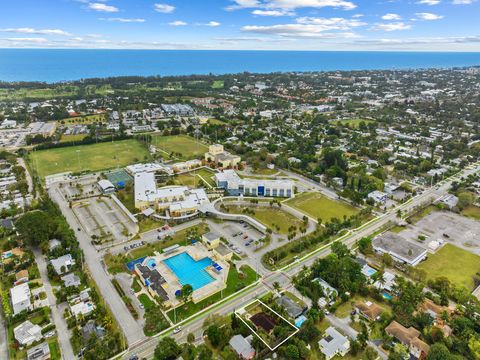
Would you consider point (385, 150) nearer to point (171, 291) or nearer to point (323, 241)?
point (323, 241)

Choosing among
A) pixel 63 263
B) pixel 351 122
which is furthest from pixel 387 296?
pixel 351 122

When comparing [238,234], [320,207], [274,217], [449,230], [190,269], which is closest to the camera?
[190,269]

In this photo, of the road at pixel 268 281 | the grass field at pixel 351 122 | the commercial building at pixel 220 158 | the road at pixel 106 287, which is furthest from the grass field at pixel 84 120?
the road at pixel 268 281

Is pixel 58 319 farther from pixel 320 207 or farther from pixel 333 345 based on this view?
pixel 320 207

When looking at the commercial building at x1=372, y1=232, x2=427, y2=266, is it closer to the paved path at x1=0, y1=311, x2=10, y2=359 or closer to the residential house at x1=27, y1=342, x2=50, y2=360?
the residential house at x1=27, y1=342, x2=50, y2=360

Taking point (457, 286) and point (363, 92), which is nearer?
point (457, 286)

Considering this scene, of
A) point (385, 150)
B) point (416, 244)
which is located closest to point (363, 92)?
point (385, 150)
